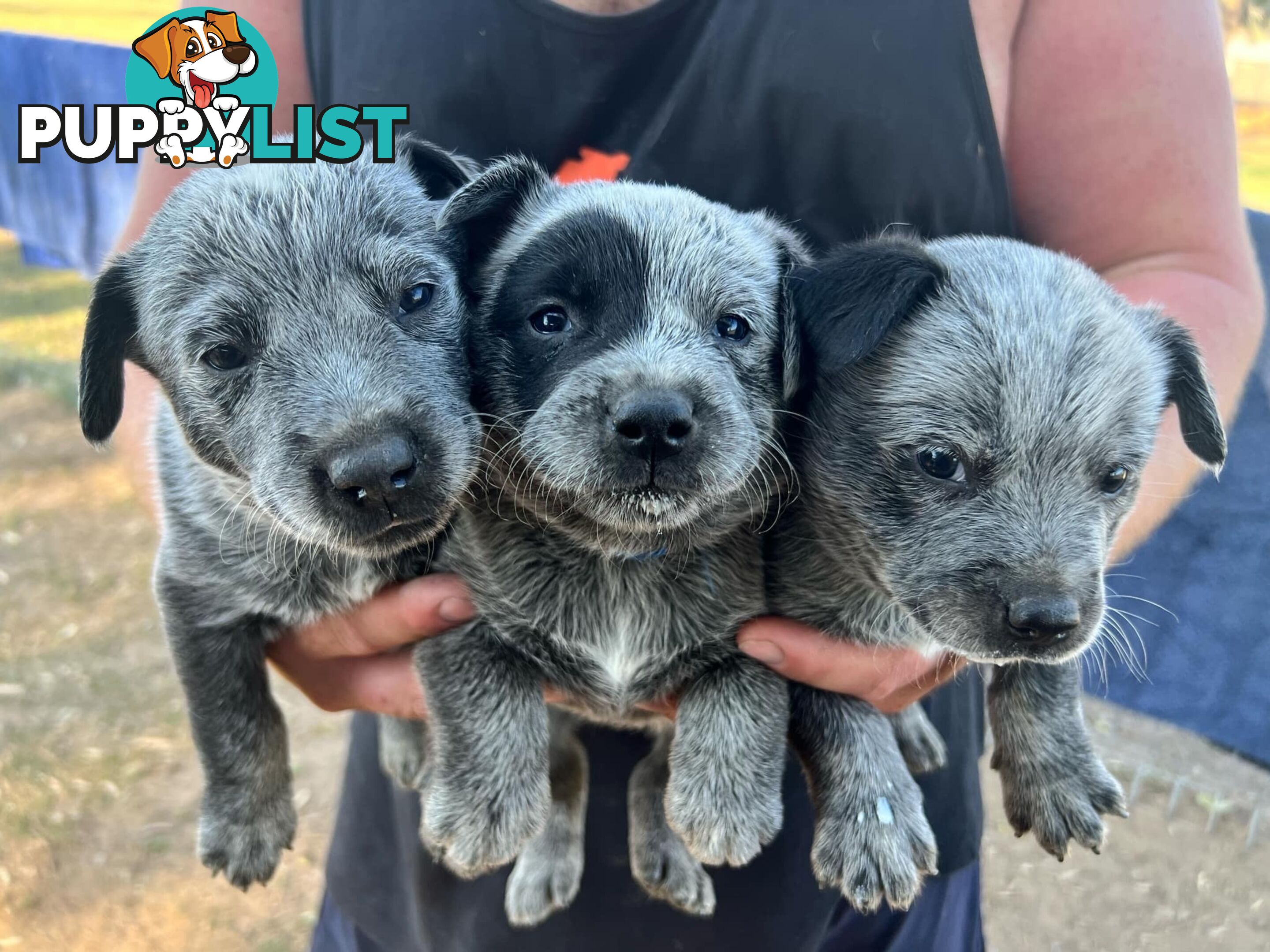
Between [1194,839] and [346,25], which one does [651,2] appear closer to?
[346,25]

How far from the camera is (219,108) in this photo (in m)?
2.64

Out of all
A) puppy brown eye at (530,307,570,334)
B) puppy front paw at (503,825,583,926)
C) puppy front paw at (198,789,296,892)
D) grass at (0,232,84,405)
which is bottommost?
grass at (0,232,84,405)

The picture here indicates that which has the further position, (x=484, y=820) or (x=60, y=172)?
(x=60, y=172)

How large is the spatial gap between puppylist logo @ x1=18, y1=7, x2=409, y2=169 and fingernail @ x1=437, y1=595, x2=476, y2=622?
3.61 feet

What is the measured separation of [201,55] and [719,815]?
98.5 inches

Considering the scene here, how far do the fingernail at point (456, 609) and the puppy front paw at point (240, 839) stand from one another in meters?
0.82

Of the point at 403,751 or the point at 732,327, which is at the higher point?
the point at 732,327

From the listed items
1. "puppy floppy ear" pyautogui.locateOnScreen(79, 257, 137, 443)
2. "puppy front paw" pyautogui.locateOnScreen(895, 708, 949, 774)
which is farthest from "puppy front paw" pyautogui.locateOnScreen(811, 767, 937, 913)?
"puppy floppy ear" pyautogui.locateOnScreen(79, 257, 137, 443)

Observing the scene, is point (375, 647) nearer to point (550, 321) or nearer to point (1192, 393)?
point (550, 321)

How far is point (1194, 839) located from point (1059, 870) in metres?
0.82

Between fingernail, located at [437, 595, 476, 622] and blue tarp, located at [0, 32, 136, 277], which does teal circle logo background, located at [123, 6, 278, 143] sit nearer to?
fingernail, located at [437, 595, 476, 622]

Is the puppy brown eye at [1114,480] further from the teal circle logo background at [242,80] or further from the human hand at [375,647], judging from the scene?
the teal circle logo background at [242,80]

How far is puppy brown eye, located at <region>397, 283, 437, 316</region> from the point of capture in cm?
219

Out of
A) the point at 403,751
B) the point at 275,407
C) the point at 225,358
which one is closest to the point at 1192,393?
the point at 275,407
